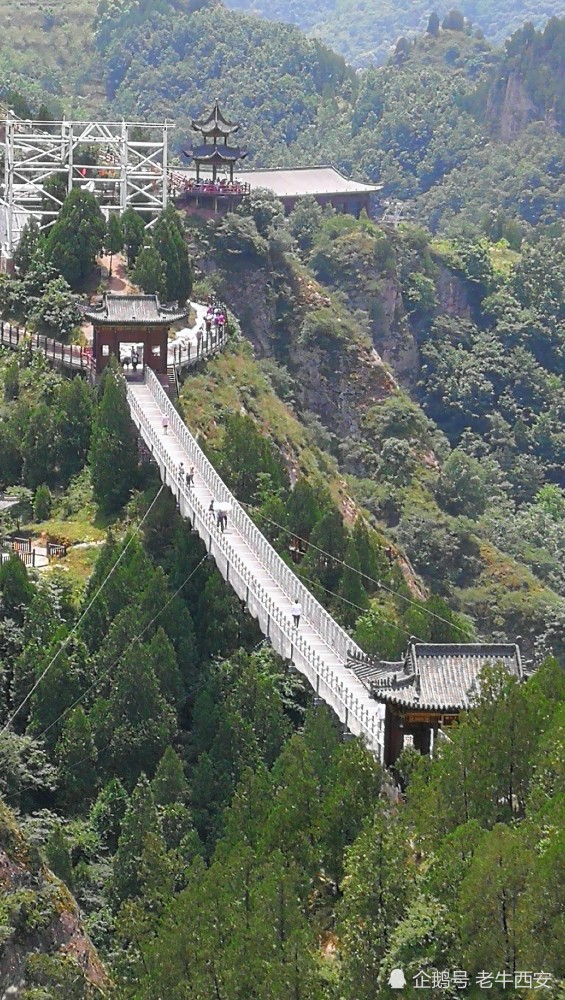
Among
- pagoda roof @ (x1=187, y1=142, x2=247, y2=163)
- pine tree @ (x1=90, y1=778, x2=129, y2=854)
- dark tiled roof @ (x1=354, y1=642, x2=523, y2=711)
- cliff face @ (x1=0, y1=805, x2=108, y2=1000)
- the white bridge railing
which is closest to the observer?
cliff face @ (x1=0, y1=805, x2=108, y2=1000)

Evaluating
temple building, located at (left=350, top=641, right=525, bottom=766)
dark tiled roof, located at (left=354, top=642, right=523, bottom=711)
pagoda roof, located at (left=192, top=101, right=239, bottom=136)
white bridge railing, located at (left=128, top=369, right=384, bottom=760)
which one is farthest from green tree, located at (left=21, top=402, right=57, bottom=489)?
pagoda roof, located at (left=192, top=101, right=239, bottom=136)

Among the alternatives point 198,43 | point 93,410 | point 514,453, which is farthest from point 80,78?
point 93,410

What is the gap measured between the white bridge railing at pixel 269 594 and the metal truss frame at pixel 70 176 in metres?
19.3

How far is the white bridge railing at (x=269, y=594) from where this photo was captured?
48156 millimetres

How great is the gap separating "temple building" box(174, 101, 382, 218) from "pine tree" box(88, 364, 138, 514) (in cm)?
3051

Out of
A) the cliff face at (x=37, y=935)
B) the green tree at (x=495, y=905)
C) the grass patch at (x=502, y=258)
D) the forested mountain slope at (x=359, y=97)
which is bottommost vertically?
the forested mountain slope at (x=359, y=97)

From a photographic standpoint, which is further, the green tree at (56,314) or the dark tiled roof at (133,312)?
the green tree at (56,314)

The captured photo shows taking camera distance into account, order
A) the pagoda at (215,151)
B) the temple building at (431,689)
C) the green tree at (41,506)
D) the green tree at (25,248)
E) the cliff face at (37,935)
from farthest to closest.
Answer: the pagoda at (215,151), the green tree at (25,248), the green tree at (41,506), the temple building at (431,689), the cliff face at (37,935)

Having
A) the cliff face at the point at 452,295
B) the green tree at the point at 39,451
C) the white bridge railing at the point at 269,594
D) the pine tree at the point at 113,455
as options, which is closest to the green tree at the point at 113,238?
the green tree at the point at 39,451

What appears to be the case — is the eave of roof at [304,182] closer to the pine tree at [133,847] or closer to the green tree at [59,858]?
the pine tree at [133,847]

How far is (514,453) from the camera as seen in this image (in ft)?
360

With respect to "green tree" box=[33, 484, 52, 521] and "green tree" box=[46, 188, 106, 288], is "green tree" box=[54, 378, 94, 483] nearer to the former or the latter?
"green tree" box=[33, 484, 52, 521]

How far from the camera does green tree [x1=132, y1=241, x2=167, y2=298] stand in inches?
3014

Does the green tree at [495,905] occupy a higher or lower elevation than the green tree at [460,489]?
higher
